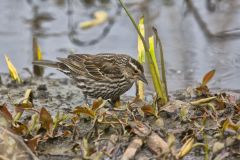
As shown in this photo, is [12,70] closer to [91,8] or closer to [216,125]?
[216,125]

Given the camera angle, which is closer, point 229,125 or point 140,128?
point 229,125

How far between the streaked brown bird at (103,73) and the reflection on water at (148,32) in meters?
1.14

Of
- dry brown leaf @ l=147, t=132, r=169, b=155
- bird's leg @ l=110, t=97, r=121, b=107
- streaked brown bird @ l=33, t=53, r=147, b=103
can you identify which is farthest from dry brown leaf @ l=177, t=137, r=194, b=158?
streaked brown bird @ l=33, t=53, r=147, b=103

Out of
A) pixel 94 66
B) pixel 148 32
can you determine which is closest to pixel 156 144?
pixel 94 66

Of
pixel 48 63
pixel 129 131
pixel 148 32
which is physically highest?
pixel 129 131

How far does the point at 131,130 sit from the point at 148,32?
17.2 feet

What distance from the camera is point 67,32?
1320cm

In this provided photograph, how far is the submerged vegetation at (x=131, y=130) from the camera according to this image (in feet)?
23.1

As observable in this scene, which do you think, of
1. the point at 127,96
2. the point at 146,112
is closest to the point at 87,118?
the point at 146,112

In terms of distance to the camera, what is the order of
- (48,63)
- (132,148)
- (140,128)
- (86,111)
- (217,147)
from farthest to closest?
1. (48,63)
2. (86,111)
3. (140,128)
4. (132,148)
5. (217,147)

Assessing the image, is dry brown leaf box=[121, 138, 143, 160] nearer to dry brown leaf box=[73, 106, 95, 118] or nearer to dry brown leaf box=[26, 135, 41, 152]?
dry brown leaf box=[73, 106, 95, 118]

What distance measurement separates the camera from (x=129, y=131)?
7578 mm

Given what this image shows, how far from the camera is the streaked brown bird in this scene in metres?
9.55

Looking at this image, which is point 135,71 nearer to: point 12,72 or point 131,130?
point 12,72
